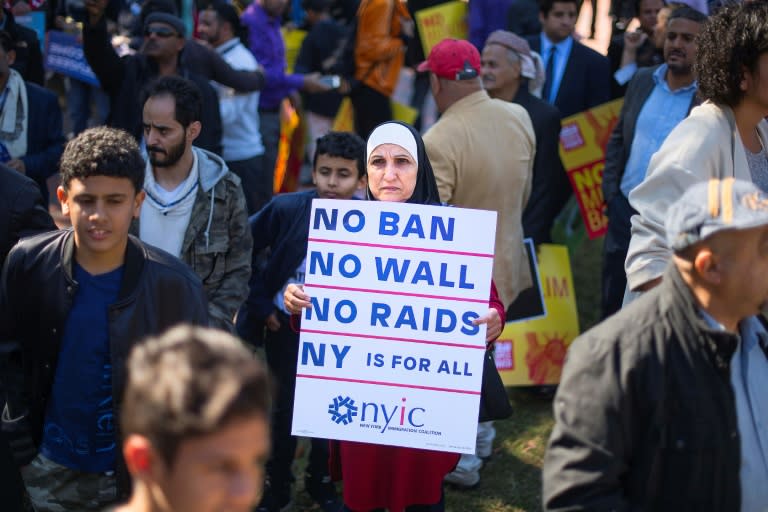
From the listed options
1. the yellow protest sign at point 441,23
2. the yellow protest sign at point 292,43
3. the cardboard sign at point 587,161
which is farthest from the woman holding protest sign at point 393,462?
the yellow protest sign at point 292,43

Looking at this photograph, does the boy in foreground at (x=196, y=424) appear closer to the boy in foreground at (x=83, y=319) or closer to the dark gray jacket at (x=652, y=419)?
the dark gray jacket at (x=652, y=419)

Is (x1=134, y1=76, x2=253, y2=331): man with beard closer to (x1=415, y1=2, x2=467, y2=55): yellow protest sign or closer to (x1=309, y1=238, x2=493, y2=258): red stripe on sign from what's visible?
(x1=309, y1=238, x2=493, y2=258): red stripe on sign

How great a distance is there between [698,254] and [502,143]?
3.37m

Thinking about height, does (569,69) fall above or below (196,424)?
above

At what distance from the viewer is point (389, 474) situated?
4.27 meters

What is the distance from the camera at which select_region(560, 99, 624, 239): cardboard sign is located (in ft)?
25.0

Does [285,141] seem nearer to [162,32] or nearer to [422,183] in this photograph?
[162,32]

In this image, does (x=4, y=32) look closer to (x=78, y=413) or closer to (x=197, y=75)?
(x=197, y=75)

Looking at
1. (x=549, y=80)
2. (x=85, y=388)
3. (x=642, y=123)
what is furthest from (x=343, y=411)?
(x=549, y=80)

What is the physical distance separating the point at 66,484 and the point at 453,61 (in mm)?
3273

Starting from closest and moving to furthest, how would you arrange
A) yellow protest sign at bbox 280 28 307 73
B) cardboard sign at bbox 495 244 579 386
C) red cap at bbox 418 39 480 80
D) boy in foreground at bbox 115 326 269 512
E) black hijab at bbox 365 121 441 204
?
boy in foreground at bbox 115 326 269 512 → black hijab at bbox 365 121 441 204 → red cap at bbox 418 39 480 80 → cardboard sign at bbox 495 244 579 386 → yellow protest sign at bbox 280 28 307 73

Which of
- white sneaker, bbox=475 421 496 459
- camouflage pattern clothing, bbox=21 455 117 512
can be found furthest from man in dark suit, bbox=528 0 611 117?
camouflage pattern clothing, bbox=21 455 117 512

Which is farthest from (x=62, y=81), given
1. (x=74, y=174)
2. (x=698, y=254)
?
(x=698, y=254)

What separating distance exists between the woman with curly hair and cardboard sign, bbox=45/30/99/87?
6358mm
